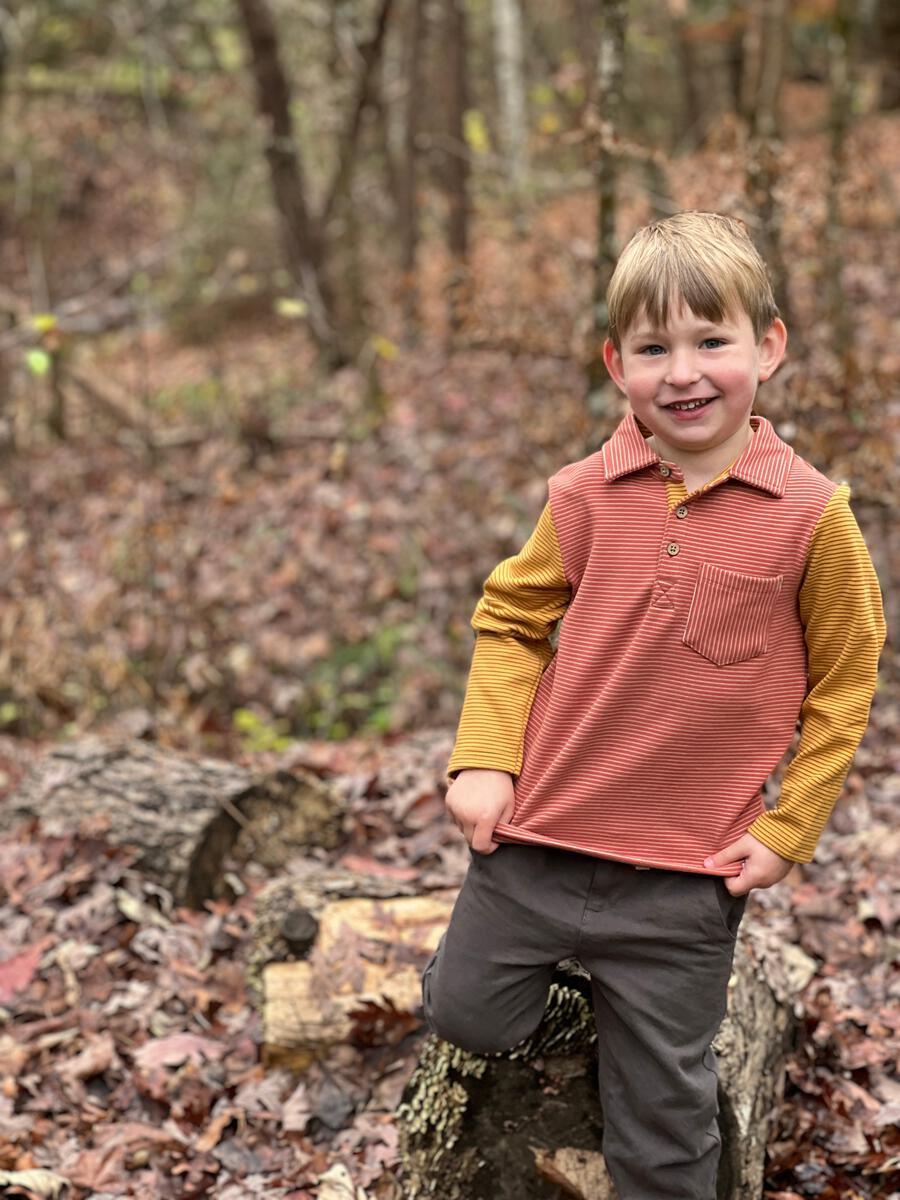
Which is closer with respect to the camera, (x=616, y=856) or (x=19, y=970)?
(x=616, y=856)

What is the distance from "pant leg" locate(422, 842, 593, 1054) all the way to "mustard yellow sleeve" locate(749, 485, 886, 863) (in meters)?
0.44

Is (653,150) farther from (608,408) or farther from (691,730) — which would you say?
(691,730)

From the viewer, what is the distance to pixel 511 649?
8.47ft

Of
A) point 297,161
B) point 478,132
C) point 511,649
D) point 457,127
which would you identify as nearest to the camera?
point 511,649

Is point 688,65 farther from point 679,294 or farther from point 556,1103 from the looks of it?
point 556,1103

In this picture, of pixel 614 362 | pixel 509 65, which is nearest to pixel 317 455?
pixel 614 362

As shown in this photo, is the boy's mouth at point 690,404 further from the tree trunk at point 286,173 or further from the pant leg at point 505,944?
the tree trunk at point 286,173

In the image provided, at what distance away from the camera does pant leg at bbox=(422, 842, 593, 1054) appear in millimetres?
2469

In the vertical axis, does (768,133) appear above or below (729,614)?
above

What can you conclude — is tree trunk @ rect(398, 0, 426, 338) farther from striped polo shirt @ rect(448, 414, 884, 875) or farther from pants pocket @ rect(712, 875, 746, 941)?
pants pocket @ rect(712, 875, 746, 941)

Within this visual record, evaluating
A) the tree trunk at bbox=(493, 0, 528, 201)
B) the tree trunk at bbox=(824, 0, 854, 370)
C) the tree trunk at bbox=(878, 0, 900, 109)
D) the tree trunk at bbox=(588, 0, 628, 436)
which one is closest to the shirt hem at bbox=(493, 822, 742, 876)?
the tree trunk at bbox=(588, 0, 628, 436)

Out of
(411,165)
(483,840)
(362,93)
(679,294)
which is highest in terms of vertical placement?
(362,93)

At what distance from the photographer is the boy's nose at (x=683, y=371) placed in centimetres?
220

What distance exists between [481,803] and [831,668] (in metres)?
0.77
